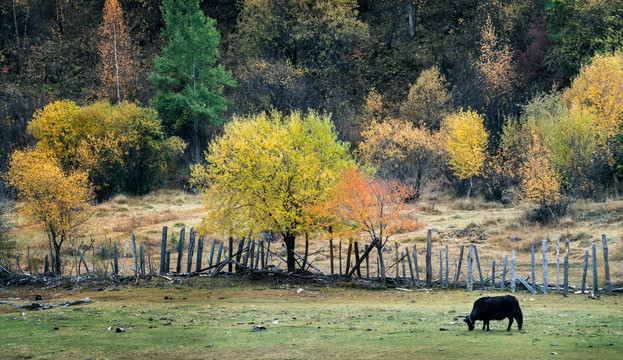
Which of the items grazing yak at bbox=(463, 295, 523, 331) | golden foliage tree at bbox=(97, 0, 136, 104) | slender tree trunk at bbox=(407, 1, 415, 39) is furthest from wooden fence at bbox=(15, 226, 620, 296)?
slender tree trunk at bbox=(407, 1, 415, 39)

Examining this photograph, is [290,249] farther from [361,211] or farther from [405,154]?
[405,154]

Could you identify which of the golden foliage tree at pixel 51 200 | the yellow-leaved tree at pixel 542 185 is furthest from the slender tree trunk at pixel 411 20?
the golden foliage tree at pixel 51 200

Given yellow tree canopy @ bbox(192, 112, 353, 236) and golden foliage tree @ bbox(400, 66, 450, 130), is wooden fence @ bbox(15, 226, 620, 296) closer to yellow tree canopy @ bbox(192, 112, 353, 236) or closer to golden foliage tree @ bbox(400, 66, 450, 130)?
yellow tree canopy @ bbox(192, 112, 353, 236)

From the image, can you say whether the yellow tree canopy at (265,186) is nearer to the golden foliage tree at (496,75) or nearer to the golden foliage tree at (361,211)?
the golden foliage tree at (361,211)

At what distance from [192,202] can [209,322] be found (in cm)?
4048

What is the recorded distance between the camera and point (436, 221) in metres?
45.2

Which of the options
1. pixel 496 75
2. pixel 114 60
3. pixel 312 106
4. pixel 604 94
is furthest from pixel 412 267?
pixel 114 60

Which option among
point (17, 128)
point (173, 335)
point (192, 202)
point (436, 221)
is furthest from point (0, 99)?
point (173, 335)

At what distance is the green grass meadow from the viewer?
11773 millimetres

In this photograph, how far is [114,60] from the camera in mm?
69875

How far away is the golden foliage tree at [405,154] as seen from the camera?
5647cm

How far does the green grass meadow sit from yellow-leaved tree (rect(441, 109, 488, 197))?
31.8 meters

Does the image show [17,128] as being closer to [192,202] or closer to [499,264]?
[192,202]

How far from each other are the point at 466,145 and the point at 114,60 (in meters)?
42.9
